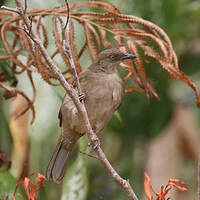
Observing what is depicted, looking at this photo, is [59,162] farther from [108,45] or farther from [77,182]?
[108,45]

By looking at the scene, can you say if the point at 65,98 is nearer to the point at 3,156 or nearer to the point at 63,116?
the point at 63,116

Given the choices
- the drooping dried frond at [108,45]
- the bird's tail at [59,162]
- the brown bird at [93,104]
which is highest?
the drooping dried frond at [108,45]

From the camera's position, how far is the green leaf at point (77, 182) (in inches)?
104

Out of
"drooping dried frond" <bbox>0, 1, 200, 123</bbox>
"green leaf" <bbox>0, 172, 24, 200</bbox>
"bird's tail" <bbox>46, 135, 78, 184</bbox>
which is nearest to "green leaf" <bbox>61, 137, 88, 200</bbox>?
"bird's tail" <bbox>46, 135, 78, 184</bbox>

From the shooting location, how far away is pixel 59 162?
2633 millimetres

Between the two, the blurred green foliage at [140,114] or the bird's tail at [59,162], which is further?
the blurred green foliage at [140,114]

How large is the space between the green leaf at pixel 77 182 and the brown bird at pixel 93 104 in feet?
0.28

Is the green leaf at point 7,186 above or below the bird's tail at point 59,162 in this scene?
below

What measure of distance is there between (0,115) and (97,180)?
1036 millimetres

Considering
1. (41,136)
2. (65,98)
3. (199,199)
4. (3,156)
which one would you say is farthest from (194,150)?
(199,199)

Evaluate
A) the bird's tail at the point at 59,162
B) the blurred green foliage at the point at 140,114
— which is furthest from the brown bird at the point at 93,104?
the blurred green foliage at the point at 140,114

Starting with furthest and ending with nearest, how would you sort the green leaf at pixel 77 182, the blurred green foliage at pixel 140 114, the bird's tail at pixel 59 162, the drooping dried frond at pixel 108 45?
the blurred green foliage at pixel 140 114
the green leaf at pixel 77 182
the bird's tail at pixel 59 162
the drooping dried frond at pixel 108 45

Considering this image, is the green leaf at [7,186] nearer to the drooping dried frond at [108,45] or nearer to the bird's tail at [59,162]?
the bird's tail at [59,162]

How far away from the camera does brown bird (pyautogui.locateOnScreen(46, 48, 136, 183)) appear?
2.64 m
